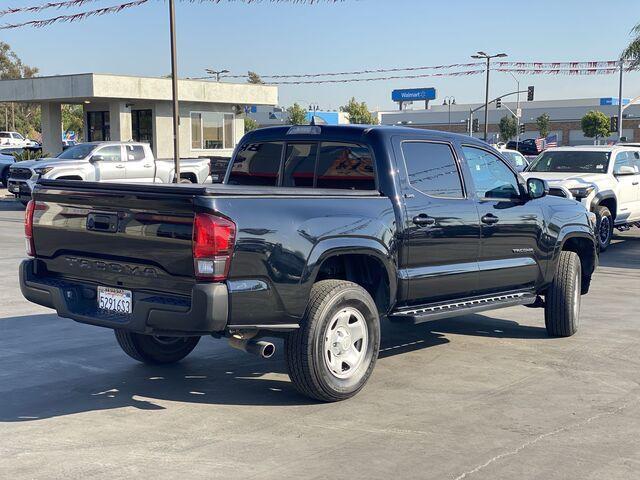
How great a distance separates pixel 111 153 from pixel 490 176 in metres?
18.6

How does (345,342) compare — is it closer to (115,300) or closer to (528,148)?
(115,300)

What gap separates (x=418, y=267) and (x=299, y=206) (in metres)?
1.45

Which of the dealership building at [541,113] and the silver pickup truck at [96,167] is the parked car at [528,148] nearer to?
the dealership building at [541,113]

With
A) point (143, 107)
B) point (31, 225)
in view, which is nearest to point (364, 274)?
point (31, 225)

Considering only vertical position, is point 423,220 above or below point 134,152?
below

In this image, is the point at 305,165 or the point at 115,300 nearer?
the point at 115,300

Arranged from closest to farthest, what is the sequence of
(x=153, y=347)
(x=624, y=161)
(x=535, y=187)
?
(x=153, y=347), (x=535, y=187), (x=624, y=161)

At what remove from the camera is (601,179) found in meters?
15.7

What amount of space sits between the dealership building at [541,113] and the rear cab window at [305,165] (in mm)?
83348

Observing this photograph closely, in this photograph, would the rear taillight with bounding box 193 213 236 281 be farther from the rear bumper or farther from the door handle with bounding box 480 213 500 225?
the door handle with bounding box 480 213 500 225

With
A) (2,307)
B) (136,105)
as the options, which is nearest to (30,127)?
(136,105)

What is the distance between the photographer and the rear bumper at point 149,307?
5.18 m

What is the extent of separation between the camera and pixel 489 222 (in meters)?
7.38

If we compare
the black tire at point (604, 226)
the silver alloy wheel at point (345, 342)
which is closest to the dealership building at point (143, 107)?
the black tire at point (604, 226)
